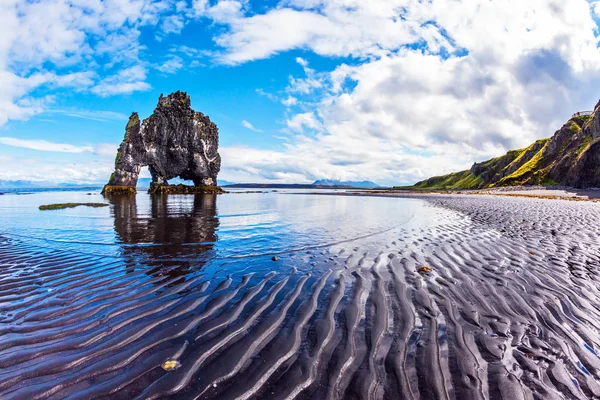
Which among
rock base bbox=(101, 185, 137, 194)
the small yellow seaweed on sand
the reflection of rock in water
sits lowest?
the reflection of rock in water

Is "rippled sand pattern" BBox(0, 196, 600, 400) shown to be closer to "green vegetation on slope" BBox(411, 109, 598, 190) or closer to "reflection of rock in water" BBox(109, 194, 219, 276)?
"reflection of rock in water" BBox(109, 194, 219, 276)

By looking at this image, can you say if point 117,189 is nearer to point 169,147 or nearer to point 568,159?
point 169,147

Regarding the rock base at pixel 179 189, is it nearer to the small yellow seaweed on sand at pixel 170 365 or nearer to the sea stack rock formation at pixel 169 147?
the sea stack rock formation at pixel 169 147

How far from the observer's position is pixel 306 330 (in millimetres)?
6008

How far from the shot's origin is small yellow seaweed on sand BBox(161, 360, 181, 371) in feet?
15.3

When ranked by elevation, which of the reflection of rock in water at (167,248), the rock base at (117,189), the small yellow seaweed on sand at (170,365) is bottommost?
the reflection of rock in water at (167,248)

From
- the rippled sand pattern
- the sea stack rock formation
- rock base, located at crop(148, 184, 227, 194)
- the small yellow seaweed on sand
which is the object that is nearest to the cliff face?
the rippled sand pattern

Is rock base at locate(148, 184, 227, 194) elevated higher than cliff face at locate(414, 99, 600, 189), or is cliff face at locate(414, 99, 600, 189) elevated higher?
cliff face at locate(414, 99, 600, 189)

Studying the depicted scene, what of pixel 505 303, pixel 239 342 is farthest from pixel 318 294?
pixel 505 303

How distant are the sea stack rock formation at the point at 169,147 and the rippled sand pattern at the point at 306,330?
303ft

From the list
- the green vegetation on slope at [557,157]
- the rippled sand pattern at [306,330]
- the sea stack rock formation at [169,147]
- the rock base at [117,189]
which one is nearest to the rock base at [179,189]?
the sea stack rock formation at [169,147]

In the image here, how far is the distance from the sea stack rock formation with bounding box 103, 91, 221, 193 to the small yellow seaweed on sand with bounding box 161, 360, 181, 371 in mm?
97347

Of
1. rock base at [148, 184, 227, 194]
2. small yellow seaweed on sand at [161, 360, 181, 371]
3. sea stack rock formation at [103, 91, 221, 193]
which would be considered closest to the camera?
small yellow seaweed on sand at [161, 360, 181, 371]

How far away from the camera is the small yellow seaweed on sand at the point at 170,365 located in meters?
4.66
